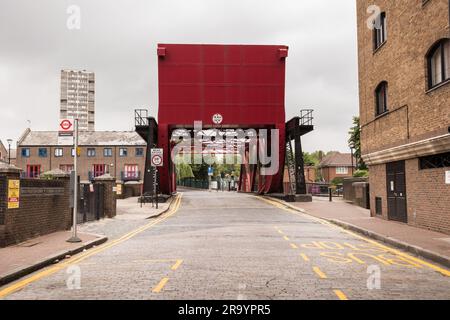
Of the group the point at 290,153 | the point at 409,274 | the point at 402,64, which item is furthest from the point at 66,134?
the point at 290,153

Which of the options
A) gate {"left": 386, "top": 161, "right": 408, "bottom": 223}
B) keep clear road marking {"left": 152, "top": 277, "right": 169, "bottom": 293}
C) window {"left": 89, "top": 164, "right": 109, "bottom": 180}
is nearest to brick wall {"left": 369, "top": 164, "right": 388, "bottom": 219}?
gate {"left": 386, "top": 161, "right": 408, "bottom": 223}

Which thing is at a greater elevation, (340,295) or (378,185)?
(378,185)

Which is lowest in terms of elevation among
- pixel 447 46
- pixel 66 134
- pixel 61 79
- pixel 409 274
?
pixel 409 274

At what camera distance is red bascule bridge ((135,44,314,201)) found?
34.4 meters

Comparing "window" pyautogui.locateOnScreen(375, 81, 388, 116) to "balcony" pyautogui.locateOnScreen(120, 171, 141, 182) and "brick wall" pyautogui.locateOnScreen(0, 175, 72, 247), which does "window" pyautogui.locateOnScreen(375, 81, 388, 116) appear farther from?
"balcony" pyautogui.locateOnScreen(120, 171, 141, 182)

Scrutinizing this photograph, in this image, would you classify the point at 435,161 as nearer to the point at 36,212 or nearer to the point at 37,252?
the point at 37,252

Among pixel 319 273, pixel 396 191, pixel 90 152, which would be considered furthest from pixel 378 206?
pixel 90 152

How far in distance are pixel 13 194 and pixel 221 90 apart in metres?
24.3

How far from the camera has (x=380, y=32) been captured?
19.8m

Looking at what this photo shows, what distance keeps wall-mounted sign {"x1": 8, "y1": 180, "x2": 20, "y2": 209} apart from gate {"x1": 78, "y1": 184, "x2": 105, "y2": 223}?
245 inches

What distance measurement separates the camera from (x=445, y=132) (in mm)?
13641

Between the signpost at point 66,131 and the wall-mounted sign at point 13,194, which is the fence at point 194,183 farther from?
the wall-mounted sign at point 13,194
